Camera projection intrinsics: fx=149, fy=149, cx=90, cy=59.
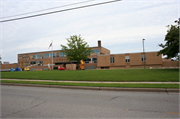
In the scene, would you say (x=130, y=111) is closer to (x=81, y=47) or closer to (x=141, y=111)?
(x=141, y=111)

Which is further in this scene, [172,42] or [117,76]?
[172,42]

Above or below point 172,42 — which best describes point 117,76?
below

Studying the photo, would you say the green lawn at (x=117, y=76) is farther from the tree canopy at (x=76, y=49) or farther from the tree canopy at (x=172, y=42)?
the tree canopy at (x=76, y=49)

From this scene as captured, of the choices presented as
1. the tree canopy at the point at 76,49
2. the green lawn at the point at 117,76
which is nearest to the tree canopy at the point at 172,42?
the green lawn at the point at 117,76

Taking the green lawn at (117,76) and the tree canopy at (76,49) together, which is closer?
the green lawn at (117,76)

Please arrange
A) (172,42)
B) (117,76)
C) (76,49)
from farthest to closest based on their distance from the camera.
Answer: (76,49), (172,42), (117,76)

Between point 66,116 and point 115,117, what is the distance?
1659mm

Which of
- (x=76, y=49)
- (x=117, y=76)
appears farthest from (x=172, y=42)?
(x=76, y=49)

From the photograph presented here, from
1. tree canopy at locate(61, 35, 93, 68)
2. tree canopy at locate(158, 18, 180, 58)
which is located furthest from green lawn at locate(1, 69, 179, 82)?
tree canopy at locate(61, 35, 93, 68)

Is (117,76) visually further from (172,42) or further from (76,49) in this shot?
(76,49)

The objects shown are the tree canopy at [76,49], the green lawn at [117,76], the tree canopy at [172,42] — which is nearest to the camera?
the green lawn at [117,76]

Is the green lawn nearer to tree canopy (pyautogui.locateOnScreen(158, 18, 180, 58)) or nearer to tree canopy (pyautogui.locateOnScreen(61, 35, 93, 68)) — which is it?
tree canopy (pyautogui.locateOnScreen(158, 18, 180, 58))

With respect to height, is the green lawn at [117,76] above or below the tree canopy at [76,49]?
below

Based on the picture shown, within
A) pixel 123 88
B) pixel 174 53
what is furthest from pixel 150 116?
pixel 174 53
